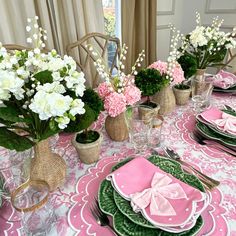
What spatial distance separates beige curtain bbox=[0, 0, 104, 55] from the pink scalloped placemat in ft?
3.91

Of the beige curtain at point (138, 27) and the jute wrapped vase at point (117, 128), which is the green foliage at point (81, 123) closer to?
the jute wrapped vase at point (117, 128)

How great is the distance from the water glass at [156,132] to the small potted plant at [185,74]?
0.32 meters

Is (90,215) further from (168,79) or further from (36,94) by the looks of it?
(168,79)

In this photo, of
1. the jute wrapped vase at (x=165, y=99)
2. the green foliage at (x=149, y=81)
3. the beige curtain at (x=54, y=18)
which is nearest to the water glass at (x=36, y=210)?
the green foliage at (x=149, y=81)

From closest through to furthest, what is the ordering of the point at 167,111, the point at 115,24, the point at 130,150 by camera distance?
the point at 130,150, the point at 167,111, the point at 115,24

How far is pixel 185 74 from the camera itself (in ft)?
3.54

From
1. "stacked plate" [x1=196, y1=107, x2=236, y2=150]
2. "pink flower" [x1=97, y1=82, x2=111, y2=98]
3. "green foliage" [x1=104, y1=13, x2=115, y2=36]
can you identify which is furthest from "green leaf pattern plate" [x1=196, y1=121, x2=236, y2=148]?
"green foliage" [x1=104, y1=13, x2=115, y2=36]

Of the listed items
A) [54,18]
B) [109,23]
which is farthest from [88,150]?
[109,23]

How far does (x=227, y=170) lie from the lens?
67 cm

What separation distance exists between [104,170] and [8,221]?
286mm

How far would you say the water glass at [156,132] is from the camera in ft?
2.55

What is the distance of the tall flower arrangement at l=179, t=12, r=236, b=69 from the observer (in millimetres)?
1071

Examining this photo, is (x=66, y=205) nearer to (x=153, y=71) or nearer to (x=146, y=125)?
(x=146, y=125)

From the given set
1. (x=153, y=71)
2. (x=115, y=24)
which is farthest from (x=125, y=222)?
(x=115, y=24)
